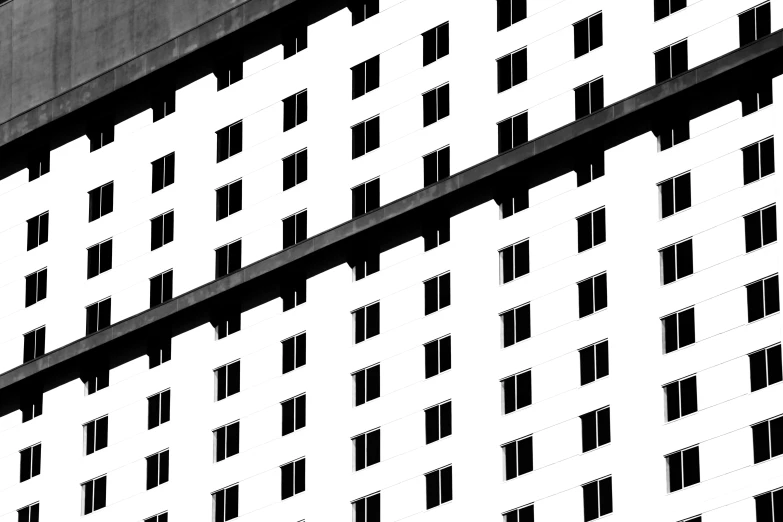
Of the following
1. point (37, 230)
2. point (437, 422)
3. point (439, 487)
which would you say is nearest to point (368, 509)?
point (439, 487)

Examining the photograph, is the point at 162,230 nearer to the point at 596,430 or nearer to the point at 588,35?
the point at 588,35

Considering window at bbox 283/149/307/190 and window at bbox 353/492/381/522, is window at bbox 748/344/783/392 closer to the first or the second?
window at bbox 353/492/381/522

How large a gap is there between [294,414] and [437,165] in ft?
28.0

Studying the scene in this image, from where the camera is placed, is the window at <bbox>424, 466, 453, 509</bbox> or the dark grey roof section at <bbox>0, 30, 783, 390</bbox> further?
the window at <bbox>424, 466, 453, 509</bbox>

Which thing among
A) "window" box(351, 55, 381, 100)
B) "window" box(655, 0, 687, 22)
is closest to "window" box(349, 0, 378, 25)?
"window" box(351, 55, 381, 100)

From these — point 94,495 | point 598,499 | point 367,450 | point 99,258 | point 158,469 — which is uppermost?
point 99,258

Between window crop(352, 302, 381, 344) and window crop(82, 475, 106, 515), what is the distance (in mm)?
10428

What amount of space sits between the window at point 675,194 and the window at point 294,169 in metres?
13.2

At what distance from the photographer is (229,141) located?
91750mm

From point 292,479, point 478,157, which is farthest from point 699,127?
point 292,479

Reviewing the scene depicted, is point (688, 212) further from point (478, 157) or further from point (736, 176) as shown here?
point (478, 157)

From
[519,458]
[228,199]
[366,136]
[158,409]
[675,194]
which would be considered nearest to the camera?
[675,194]

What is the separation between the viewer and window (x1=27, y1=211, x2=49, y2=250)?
96438 millimetres

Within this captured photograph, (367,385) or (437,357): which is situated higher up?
(367,385)
